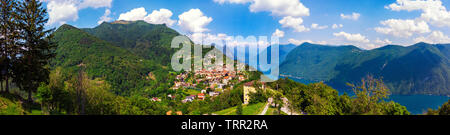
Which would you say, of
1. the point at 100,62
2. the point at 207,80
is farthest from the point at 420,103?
the point at 100,62

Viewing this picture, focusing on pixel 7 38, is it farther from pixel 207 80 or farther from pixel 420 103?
pixel 420 103

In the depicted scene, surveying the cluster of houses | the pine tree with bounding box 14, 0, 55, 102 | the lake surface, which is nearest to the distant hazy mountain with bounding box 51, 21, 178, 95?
the cluster of houses

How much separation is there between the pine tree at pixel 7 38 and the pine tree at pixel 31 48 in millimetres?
377

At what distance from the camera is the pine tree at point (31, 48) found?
606 inches

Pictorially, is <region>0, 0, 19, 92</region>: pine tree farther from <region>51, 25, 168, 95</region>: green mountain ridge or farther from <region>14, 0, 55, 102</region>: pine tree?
<region>51, 25, 168, 95</region>: green mountain ridge

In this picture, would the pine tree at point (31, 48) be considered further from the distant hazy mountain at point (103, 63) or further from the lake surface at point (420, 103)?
the lake surface at point (420, 103)

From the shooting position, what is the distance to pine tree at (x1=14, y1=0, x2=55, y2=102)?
50.5 ft

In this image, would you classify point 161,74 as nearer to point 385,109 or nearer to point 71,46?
point 71,46

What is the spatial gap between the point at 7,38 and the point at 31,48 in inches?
57.4

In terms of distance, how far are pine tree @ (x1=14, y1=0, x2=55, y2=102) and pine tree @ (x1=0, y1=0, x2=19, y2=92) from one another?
38 cm

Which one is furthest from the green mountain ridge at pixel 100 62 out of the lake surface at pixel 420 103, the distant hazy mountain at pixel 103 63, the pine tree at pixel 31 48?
the lake surface at pixel 420 103

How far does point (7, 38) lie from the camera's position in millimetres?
15156
